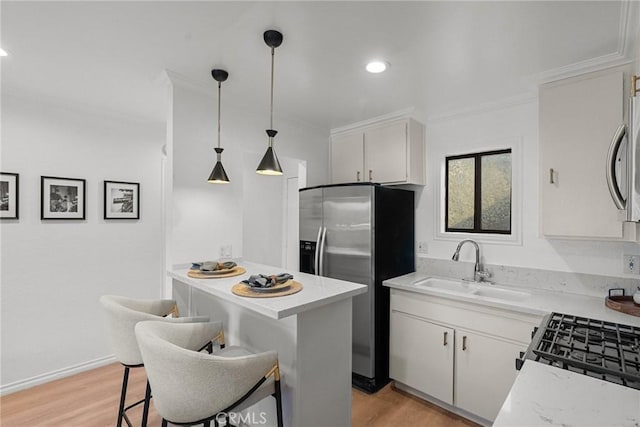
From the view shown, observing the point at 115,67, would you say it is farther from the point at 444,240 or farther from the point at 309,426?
the point at 444,240

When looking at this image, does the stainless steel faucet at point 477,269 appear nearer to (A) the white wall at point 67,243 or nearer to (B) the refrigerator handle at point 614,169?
(B) the refrigerator handle at point 614,169

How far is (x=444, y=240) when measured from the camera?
9.68ft

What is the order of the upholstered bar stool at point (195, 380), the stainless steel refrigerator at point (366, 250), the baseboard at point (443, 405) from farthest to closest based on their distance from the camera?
the stainless steel refrigerator at point (366, 250) < the baseboard at point (443, 405) < the upholstered bar stool at point (195, 380)

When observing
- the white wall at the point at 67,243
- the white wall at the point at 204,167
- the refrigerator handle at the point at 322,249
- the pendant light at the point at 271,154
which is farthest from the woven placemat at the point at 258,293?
the white wall at the point at 67,243

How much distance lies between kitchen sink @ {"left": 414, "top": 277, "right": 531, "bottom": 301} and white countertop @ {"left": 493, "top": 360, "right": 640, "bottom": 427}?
1.40 meters

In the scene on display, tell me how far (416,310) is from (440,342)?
0.28 metres

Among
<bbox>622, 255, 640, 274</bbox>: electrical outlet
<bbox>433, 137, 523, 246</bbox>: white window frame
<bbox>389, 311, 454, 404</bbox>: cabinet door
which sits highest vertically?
<bbox>433, 137, 523, 246</bbox>: white window frame

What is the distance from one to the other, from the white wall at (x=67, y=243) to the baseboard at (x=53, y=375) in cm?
2

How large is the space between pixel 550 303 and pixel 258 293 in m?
1.87

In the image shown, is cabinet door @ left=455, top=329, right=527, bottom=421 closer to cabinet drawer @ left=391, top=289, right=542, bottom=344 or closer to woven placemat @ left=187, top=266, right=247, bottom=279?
cabinet drawer @ left=391, top=289, right=542, bottom=344

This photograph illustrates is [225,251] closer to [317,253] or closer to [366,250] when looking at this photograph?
[317,253]

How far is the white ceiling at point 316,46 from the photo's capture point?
1.49 m

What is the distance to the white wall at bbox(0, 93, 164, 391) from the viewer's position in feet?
8.34

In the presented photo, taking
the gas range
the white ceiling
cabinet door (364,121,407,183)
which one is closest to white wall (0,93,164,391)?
the white ceiling
